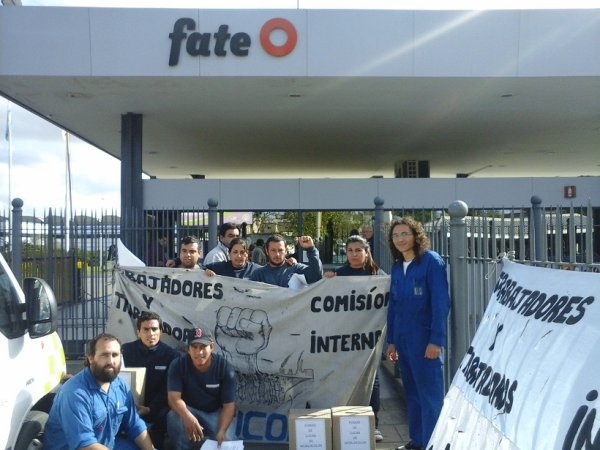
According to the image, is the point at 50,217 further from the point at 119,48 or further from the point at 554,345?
the point at 554,345

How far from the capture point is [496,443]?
107 inches

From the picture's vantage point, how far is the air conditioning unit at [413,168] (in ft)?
66.3

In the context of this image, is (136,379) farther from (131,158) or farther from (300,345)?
(131,158)

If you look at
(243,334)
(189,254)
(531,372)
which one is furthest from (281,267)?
(531,372)

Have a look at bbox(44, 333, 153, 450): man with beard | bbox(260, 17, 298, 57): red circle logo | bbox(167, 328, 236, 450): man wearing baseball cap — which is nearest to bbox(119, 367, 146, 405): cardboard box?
bbox(167, 328, 236, 450): man wearing baseball cap

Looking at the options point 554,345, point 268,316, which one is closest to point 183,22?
point 268,316

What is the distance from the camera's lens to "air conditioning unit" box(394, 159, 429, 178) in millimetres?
20219

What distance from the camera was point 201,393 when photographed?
5355 mm

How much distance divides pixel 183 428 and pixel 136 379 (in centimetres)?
59

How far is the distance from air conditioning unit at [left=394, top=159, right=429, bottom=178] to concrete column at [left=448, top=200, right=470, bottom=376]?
1501 centimetres

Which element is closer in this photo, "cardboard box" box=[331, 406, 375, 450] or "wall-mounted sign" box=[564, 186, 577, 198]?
"cardboard box" box=[331, 406, 375, 450]

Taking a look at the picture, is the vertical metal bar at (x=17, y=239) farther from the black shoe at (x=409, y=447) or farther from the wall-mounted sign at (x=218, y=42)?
the black shoe at (x=409, y=447)

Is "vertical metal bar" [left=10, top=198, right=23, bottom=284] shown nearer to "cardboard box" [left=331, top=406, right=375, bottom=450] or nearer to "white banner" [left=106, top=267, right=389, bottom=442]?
"white banner" [left=106, top=267, right=389, bottom=442]

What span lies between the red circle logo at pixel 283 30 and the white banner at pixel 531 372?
7.09 metres
